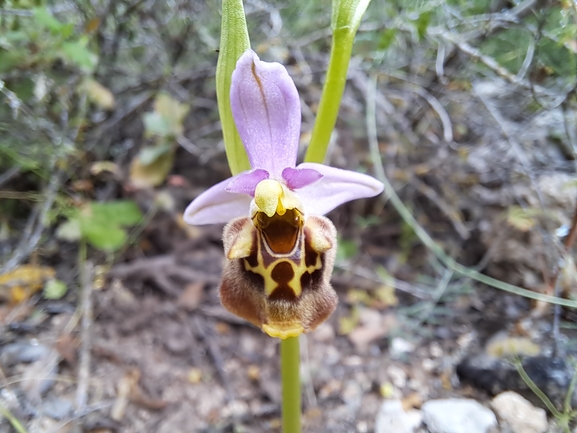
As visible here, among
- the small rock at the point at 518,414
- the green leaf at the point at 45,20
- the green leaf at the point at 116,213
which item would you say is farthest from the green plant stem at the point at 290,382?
the green leaf at the point at 45,20

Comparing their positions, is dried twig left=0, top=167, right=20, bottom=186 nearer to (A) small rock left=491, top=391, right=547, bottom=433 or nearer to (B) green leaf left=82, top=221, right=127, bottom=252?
(B) green leaf left=82, top=221, right=127, bottom=252

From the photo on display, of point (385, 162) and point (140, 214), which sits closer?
point (140, 214)

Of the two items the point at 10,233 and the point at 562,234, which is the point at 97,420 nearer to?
the point at 10,233

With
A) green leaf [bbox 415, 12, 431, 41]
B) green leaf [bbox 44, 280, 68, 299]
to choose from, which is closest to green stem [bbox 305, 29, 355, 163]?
green leaf [bbox 415, 12, 431, 41]

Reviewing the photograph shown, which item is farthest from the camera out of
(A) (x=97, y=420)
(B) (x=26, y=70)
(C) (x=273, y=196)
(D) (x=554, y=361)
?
(B) (x=26, y=70)

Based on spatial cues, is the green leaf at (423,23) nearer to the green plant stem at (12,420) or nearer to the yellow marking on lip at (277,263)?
the yellow marking on lip at (277,263)

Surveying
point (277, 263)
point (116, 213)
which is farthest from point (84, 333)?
point (277, 263)

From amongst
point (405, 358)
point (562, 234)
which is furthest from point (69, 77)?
point (562, 234)

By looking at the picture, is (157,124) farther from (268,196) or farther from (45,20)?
(268,196)
